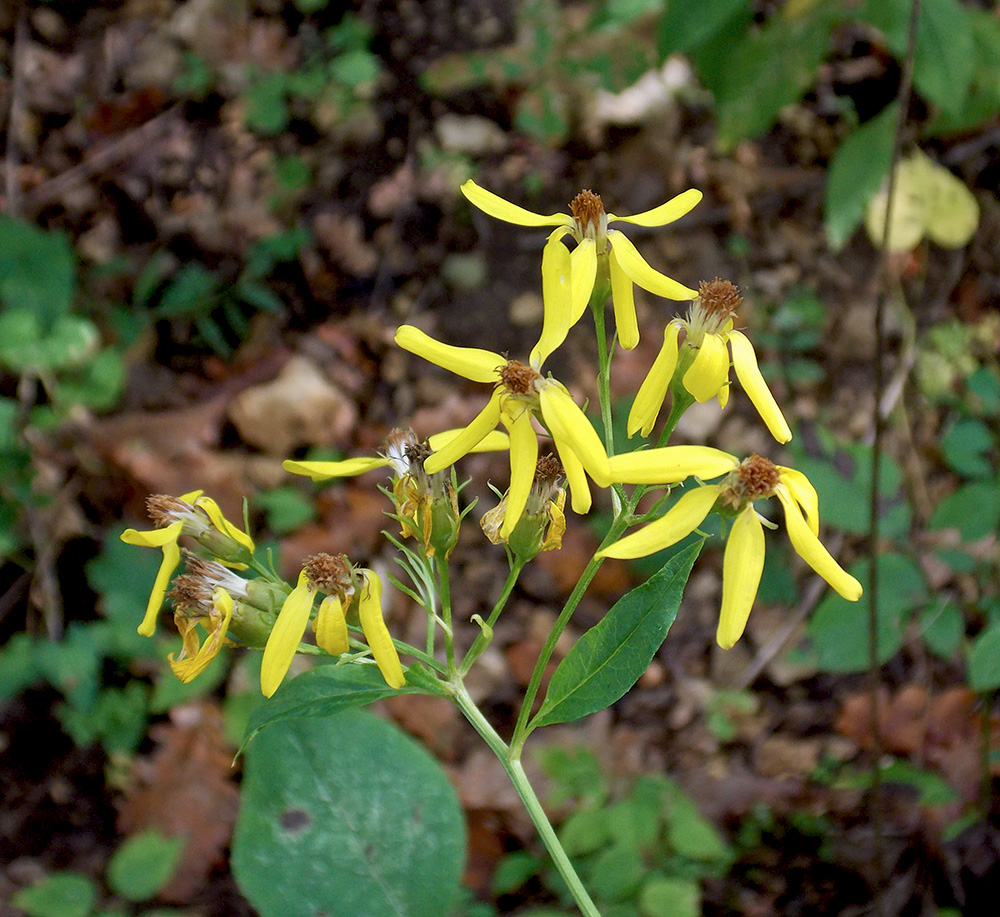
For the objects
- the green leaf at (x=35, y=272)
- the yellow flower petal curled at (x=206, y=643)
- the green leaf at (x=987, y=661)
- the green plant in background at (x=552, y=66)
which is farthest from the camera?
the green plant in background at (x=552, y=66)

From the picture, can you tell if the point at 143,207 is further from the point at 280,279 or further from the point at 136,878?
the point at 136,878

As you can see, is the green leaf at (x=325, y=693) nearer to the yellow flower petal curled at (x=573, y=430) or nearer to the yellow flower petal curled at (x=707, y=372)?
the yellow flower petal curled at (x=573, y=430)

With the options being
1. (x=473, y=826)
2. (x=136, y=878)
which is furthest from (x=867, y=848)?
(x=136, y=878)

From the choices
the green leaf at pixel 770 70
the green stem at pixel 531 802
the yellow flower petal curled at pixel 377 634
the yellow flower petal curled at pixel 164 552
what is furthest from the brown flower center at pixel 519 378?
the green leaf at pixel 770 70

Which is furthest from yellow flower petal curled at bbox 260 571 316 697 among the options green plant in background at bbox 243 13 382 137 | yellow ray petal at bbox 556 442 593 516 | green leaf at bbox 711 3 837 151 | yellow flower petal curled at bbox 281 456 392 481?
green plant in background at bbox 243 13 382 137

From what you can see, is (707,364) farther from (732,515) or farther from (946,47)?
(946,47)

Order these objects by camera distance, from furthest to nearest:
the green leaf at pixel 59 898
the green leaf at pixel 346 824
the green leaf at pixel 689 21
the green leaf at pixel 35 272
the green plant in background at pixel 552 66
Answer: the green plant in background at pixel 552 66
the green leaf at pixel 35 272
the green leaf at pixel 689 21
the green leaf at pixel 59 898
the green leaf at pixel 346 824

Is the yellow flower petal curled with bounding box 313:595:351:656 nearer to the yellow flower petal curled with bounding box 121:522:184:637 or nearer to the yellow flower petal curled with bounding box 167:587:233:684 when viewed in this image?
the yellow flower petal curled with bounding box 167:587:233:684
